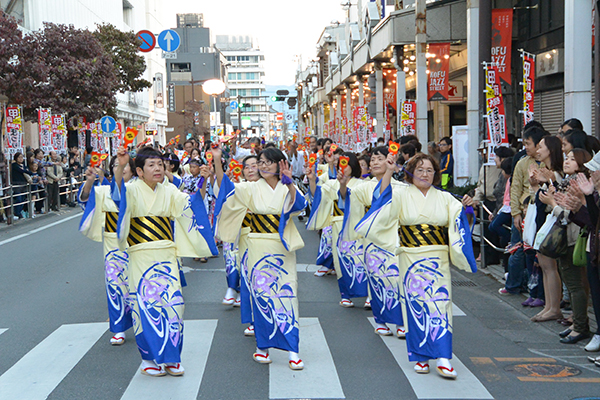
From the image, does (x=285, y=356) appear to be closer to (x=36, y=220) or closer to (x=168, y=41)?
(x=36, y=220)

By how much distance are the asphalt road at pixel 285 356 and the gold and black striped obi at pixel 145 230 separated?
105cm

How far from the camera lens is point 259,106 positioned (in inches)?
5689

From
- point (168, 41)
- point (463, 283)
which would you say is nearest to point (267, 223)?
point (463, 283)

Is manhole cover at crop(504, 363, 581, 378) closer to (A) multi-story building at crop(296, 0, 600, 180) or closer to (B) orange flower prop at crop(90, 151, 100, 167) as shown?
(B) orange flower prop at crop(90, 151, 100, 167)

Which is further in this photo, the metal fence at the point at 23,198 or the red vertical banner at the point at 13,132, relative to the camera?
the red vertical banner at the point at 13,132

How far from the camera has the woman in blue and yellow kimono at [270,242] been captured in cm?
539

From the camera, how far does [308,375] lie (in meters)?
5.12

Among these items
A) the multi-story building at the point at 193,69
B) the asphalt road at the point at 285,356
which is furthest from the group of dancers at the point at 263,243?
the multi-story building at the point at 193,69

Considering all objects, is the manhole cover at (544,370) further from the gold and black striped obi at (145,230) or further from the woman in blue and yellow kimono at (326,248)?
the woman in blue and yellow kimono at (326,248)

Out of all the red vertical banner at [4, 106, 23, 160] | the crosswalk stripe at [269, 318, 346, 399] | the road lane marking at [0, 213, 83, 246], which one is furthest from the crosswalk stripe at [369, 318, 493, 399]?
the red vertical banner at [4, 106, 23, 160]

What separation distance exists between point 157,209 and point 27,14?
2620cm

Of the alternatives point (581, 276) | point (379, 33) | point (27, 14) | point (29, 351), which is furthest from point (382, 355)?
point (27, 14)

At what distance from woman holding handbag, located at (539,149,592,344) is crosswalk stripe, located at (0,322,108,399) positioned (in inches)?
167

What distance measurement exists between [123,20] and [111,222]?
45691 mm
